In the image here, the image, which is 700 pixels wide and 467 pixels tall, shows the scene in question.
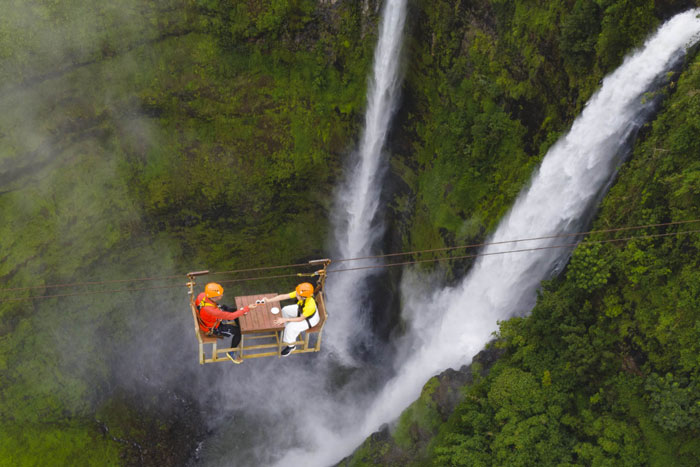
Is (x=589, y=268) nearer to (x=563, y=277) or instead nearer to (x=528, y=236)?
(x=563, y=277)

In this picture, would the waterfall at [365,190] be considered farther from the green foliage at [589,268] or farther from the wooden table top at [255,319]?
the green foliage at [589,268]

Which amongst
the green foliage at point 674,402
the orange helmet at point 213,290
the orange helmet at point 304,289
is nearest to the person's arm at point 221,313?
the orange helmet at point 213,290

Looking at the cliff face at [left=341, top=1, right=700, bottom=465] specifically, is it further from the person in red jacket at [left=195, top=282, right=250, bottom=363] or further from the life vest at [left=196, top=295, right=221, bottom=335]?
the life vest at [left=196, top=295, right=221, bottom=335]

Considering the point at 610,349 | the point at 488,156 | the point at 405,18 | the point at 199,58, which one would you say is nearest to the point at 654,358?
the point at 610,349

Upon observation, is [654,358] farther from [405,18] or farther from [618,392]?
[405,18]

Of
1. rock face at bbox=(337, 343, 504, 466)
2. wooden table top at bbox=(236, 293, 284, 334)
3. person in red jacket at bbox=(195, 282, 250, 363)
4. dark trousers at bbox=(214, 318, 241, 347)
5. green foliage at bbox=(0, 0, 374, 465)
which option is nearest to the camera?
person in red jacket at bbox=(195, 282, 250, 363)

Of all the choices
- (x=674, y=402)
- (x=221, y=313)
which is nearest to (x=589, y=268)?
(x=674, y=402)

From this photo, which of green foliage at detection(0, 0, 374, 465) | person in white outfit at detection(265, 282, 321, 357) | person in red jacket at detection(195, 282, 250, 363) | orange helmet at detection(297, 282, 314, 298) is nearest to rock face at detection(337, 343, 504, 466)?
person in white outfit at detection(265, 282, 321, 357)
